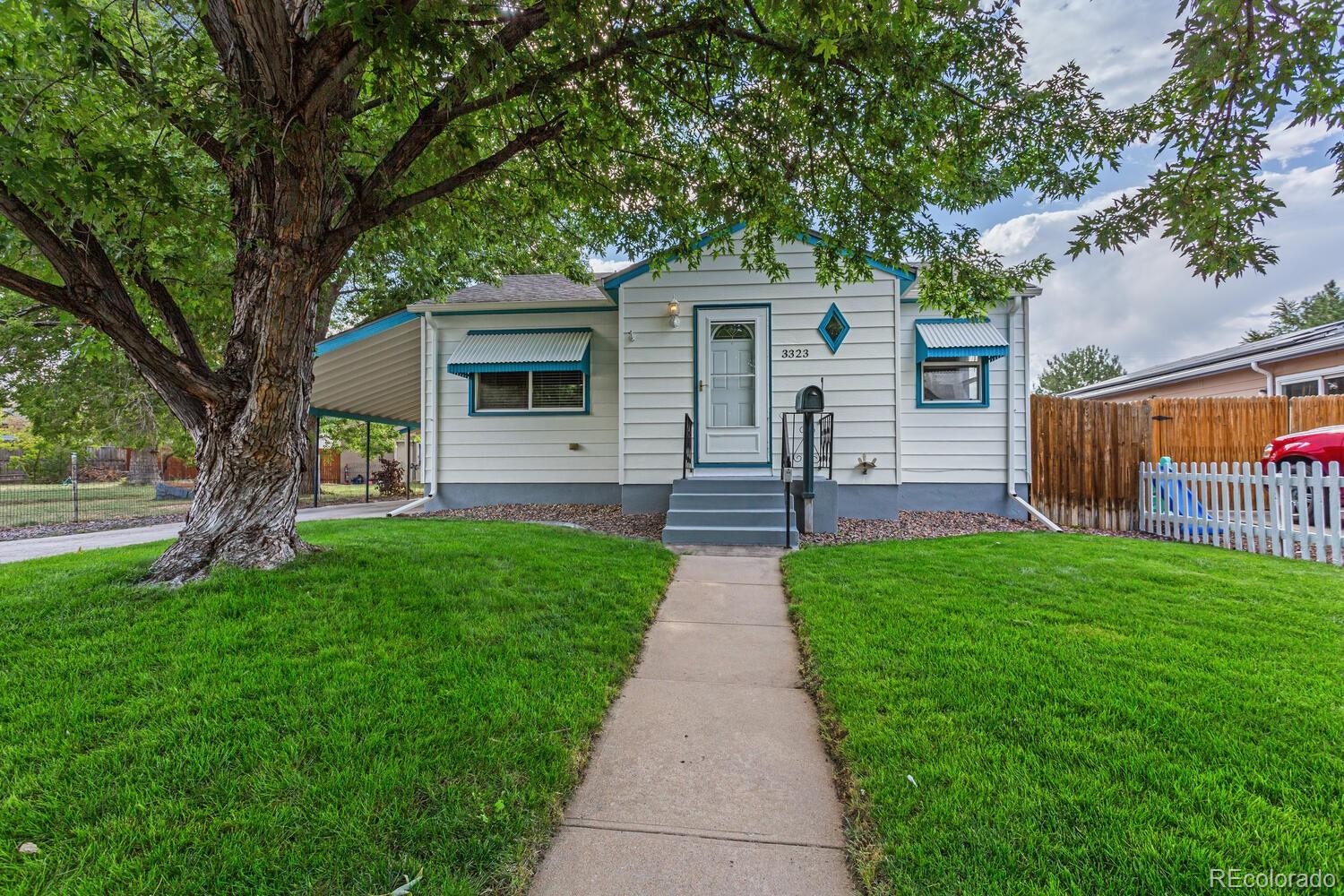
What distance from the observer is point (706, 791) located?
74.0 inches

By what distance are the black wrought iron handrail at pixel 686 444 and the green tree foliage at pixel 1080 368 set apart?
110ft

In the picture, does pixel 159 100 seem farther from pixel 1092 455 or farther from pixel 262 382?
pixel 1092 455

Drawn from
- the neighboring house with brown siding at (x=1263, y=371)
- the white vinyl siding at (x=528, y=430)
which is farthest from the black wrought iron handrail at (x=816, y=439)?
the neighboring house with brown siding at (x=1263, y=371)

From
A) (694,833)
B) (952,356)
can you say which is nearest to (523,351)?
(952,356)

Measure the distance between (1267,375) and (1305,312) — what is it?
25.0 meters

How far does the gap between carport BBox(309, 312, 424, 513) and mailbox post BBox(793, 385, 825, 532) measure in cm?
640

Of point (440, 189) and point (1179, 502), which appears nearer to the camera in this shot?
point (440, 189)

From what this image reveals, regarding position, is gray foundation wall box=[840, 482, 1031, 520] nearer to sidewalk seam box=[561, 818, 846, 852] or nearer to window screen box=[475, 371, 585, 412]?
window screen box=[475, 371, 585, 412]

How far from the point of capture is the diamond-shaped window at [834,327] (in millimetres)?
7344

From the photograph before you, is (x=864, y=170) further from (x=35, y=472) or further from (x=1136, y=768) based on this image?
(x=35, y=472)

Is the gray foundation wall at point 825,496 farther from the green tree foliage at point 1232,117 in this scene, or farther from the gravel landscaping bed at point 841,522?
the green tree foliage at point 1232,117

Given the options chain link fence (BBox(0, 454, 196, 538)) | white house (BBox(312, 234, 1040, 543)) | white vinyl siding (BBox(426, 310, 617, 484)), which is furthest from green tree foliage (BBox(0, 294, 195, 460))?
white house (BBox(312, 234, 1040, 543))

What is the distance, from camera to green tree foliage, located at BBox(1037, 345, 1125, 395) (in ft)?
108

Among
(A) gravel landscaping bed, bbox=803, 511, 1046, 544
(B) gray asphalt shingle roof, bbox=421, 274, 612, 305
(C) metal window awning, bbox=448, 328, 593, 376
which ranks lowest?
(A) gravel landscaping bed, bbox=803, 511, 1046, 544
